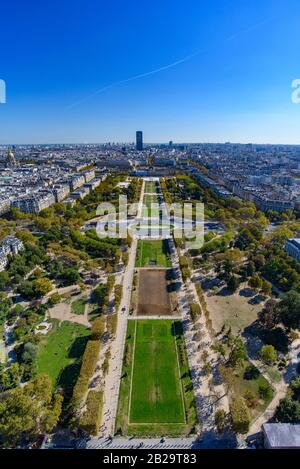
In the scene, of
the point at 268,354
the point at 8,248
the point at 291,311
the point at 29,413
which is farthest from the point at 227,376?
the point at 8,248

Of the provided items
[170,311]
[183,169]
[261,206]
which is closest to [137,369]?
[170,311]

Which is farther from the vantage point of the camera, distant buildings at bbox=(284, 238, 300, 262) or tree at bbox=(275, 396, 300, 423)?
distant buildings at bbox=(284, 238, 300, 262)

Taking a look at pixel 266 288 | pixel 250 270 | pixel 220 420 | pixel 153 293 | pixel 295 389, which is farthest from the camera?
pixel 250 270

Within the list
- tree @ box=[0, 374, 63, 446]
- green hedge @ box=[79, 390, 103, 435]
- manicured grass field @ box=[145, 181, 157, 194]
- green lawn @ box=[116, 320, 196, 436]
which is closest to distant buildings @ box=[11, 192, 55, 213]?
manicured grass field @ box=[145, 181, 157, 194]

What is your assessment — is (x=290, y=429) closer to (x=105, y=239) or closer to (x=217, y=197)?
(x=105, y=239)

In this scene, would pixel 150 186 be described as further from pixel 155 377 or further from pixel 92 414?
pixel 92 414

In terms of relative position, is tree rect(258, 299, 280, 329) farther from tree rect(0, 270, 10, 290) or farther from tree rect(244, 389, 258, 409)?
tree rect(0, 270, 10, 290)
